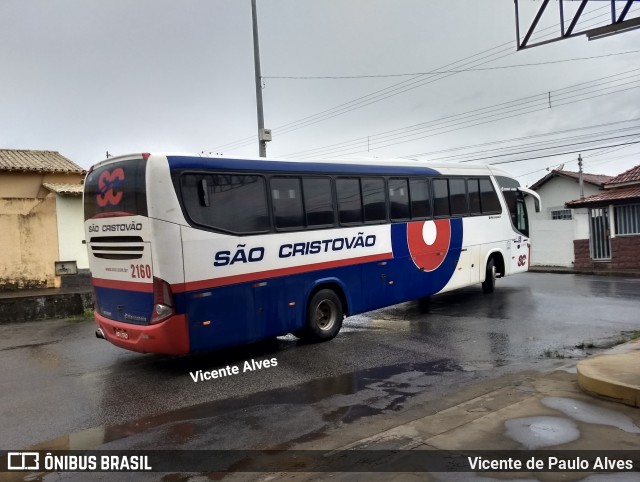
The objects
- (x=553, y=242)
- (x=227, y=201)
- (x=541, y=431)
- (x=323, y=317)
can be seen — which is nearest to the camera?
(x=541, y=431)

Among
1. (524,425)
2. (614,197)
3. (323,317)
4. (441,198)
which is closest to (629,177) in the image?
(614,197)

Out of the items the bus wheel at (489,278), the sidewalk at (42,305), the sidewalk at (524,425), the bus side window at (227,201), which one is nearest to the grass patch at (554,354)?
the sidewalk at (524,425)

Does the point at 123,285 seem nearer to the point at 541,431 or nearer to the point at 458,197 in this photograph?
the point at 541,431

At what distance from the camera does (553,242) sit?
938 inches

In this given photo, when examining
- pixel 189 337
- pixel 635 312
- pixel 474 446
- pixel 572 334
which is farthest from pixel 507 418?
pixel 635 312

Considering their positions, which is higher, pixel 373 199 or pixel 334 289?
pixel 373 199

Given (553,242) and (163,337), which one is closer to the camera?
(163,337)

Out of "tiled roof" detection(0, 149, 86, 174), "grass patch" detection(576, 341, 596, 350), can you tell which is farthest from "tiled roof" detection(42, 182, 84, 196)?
"grass patch" detection(576, 341, 596, 350)

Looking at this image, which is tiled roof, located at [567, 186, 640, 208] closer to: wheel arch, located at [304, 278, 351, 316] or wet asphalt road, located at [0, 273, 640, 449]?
wet asphalt road, located at [0, 273, 640, 449]

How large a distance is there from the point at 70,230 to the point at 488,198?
12.4 m

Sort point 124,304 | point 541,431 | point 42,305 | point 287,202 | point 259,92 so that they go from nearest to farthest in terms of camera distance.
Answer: point 541,431
point 124,304
point 287,202
point 42,305
point 259,92

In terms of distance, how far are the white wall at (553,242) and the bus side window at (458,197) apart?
12532mm

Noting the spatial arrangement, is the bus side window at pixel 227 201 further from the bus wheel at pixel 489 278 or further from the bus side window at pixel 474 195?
the bus wheel at pixel 489 278

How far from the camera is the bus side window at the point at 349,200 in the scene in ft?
32.5
